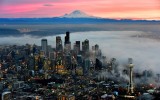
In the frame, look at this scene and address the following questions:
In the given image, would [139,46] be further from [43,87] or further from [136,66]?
[43,87]

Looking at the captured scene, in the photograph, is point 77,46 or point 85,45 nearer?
point 85,45

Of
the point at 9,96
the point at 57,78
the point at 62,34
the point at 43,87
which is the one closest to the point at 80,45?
the point at 62,34

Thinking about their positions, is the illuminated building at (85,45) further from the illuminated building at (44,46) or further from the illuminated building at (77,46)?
the illuminated building at (44,46)

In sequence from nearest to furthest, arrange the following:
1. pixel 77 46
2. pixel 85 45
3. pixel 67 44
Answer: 1. pixel 85 45
2. pixel 77 46
3. pixel 67 44

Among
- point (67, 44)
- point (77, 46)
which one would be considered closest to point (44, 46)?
point (67, 44)

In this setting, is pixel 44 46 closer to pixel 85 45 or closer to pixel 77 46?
pixel 77 46

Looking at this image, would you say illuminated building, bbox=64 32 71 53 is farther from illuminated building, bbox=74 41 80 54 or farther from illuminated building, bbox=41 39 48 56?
illuminated building, bbox=41 39 48 56

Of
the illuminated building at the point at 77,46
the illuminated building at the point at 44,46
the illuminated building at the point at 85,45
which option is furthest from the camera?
the illuminated building at the point at 77,46

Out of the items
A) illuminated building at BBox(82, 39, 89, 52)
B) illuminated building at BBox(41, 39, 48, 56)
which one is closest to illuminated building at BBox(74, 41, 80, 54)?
illuminated building at BBox(82, 39, 89, 52)

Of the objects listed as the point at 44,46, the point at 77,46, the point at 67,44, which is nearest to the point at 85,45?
the point at 77,46

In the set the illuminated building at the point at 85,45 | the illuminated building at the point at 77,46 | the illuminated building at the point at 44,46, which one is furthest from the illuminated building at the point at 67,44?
the illuminated building at the point at 44,46

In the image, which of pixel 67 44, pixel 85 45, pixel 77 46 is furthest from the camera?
pixel 67 44
